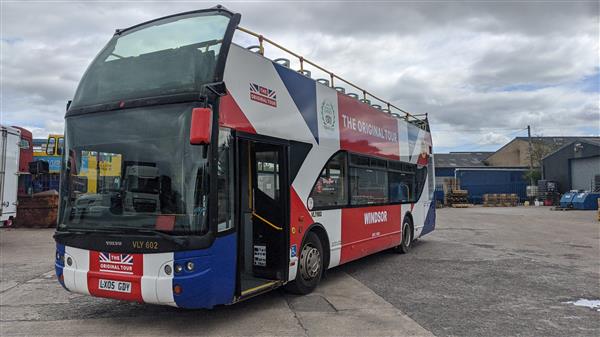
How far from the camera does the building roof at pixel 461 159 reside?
58.6 m

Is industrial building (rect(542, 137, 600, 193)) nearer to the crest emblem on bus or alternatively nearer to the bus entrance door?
the crest emblem on bus

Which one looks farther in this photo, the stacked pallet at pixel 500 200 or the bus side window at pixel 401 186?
the stacked pallet at pixel 500 200

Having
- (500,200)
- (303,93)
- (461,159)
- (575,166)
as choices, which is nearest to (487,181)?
(500,200)

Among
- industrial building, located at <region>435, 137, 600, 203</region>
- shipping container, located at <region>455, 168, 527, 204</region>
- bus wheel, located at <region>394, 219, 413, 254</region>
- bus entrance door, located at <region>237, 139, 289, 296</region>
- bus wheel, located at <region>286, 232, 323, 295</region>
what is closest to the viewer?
bus entrance door, located at <region>237, 139, 289, 296</region>

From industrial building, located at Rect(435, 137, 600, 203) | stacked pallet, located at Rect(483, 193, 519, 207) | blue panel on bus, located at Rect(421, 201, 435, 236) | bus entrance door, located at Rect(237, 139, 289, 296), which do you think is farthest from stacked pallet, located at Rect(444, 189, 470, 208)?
bus entrance door, located at Rect(237, 139, 289, 296)

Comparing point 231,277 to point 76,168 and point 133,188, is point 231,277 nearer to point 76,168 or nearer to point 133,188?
point 133,188

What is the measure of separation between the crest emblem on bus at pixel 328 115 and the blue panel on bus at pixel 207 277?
3287 millimetres

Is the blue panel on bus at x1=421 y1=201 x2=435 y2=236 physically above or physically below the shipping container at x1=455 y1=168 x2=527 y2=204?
below

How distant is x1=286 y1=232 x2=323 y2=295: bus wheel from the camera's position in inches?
269

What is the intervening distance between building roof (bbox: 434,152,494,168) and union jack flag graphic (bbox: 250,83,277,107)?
52.7 metres

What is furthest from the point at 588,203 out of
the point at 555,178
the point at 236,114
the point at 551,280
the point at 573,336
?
the point at 236,114

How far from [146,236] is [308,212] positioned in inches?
109

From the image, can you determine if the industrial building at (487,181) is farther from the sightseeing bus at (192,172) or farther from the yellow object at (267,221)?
the yellow object at (267,221)

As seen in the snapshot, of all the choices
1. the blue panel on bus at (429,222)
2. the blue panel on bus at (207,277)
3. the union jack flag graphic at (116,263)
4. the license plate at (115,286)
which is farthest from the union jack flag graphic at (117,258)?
the blue panel on bus at (429,222)
